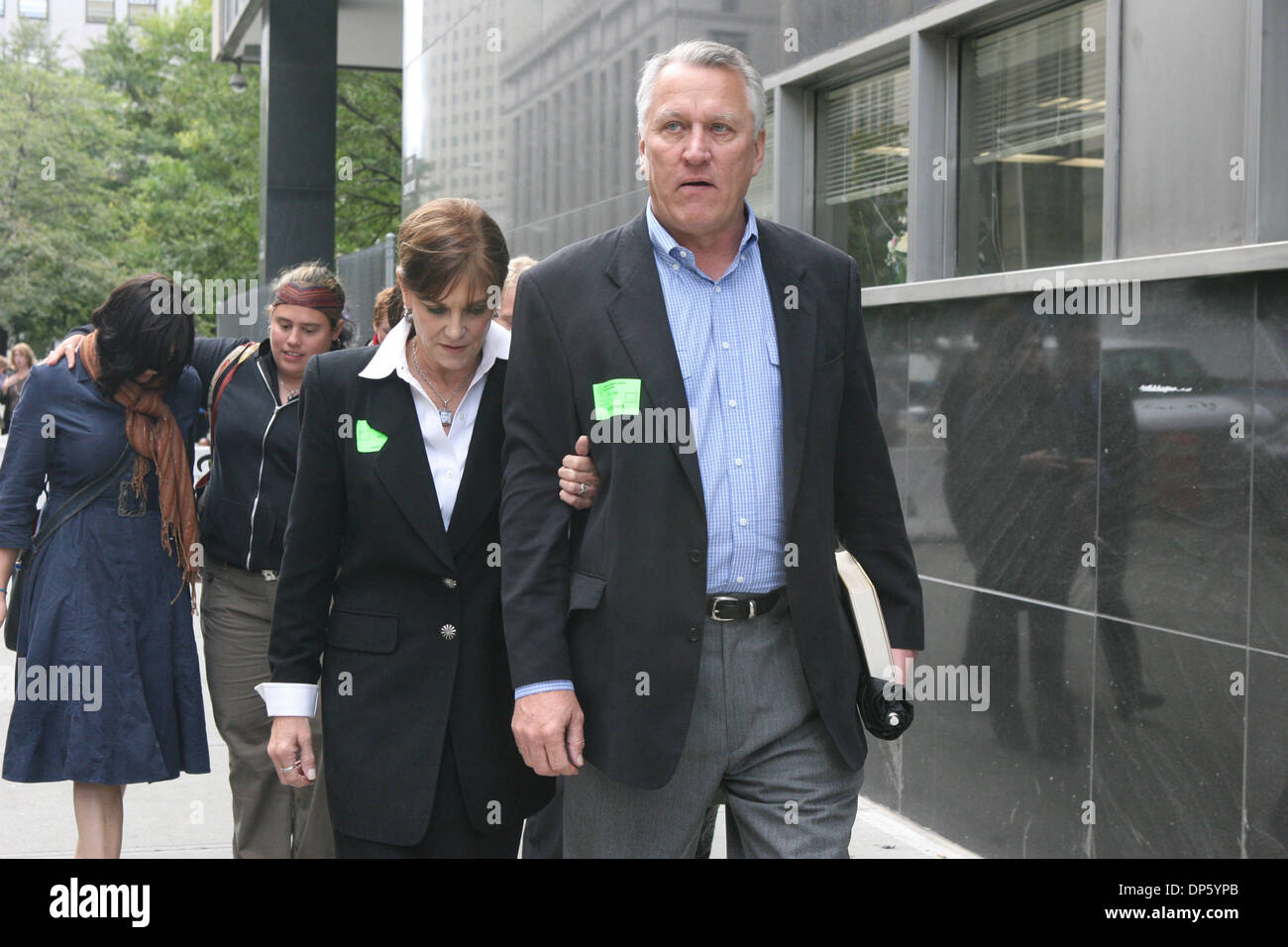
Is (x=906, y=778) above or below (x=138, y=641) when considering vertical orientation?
below

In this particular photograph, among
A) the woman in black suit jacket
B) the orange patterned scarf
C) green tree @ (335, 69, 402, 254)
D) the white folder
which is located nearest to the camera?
the white folder

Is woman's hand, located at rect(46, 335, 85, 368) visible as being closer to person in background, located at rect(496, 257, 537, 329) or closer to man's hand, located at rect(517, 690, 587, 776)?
person in background, located at rect(496, 257, 537, 329)

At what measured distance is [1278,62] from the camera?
450cm

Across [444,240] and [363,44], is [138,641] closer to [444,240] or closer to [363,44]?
[444,240]

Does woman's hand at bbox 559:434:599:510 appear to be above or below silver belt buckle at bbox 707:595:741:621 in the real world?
above

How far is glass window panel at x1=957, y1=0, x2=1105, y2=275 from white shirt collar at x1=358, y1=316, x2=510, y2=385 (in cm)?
257

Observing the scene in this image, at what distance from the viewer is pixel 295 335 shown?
5.11 metres

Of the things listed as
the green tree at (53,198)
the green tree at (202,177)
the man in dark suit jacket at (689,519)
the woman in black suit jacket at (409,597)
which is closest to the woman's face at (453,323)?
the woman in black suit jacket at (409,597)

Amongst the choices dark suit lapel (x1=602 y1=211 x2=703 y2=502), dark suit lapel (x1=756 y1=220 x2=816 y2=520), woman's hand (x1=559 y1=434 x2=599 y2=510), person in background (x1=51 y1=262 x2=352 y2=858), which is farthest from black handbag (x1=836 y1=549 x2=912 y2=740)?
person in background (x1=51 y1=262 x2=352 y2=858)

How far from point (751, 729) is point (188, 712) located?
2.72 m

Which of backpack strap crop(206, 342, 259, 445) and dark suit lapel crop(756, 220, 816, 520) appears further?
backpack strap crop(206, 342, 259, 445)

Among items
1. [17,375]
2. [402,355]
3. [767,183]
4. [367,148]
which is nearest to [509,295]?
[402,355]

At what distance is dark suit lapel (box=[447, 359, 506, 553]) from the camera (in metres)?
3.52
